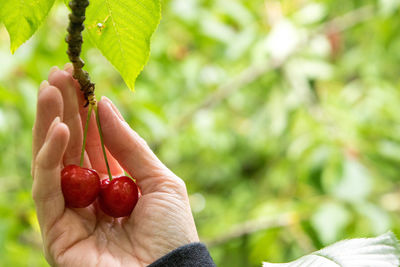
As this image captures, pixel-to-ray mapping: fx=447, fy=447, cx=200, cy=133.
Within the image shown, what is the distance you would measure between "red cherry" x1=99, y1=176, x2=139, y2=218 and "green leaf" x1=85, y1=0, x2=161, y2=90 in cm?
33

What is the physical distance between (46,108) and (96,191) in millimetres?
220

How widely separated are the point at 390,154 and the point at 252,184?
8.53 ft

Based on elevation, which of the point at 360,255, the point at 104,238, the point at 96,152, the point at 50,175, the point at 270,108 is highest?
the point at 270,108

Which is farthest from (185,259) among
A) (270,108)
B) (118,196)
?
(270,108)

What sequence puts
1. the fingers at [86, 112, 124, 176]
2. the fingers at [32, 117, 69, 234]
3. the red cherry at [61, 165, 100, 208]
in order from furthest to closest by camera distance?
1. the fingers at [86, 112, 124, 176]
2. the red cherry at [61, 165, 100, 208]
3. the fingers at [32, 117, 69, 234]

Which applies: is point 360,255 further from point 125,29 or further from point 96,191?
point 96,191

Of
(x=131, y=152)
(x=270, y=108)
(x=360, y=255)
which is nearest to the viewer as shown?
(x=360, y=255)

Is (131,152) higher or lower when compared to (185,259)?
higher

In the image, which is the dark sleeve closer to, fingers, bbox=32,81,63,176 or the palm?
the palm

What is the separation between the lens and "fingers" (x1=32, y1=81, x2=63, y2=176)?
972 millimetres

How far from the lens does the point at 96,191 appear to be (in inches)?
40.8

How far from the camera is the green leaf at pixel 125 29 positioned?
0.73m

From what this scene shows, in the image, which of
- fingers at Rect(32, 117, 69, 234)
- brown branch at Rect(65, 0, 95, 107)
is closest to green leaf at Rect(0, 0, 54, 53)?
brown branch at Rect(65, 0, 95, 107)

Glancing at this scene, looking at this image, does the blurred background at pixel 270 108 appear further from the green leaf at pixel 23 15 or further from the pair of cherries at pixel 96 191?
the green leaf at pixel 23 15
